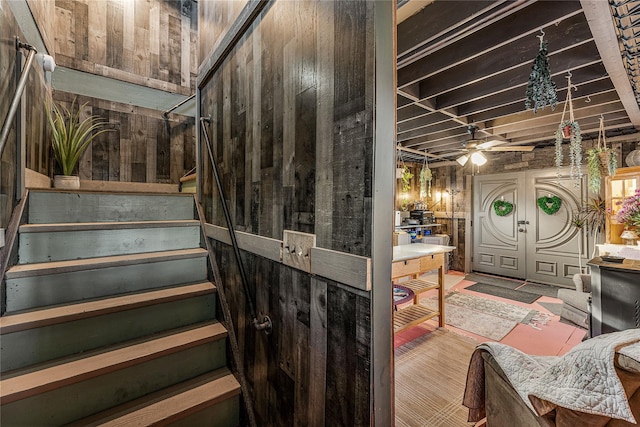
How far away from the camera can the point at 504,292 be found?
5043 mm

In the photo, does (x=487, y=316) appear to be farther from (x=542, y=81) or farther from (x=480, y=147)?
(x=542, y=81)

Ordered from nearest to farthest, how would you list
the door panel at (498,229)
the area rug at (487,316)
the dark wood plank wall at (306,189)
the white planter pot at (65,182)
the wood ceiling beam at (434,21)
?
the dark wood plank wall at (306,189), the wood ceiling beam at (434,21), the white planter pot at (65,182), the area rug at (487,316), the door panel at (498,229)

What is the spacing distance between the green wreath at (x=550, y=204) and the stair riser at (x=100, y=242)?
254 inches

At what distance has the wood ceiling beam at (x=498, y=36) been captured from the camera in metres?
1.86

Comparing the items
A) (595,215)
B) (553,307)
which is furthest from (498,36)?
(595,215)

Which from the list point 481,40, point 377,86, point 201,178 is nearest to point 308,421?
point 377,86

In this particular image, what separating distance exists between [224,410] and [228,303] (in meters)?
0.64

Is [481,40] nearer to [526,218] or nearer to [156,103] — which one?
[156,103]

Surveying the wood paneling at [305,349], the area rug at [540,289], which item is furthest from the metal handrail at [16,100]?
the area rug at [540,289]

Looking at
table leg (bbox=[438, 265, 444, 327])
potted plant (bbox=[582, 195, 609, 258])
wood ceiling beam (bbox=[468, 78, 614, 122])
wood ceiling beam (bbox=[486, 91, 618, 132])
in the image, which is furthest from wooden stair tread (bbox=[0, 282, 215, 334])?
potted plant (bbox=[582, 195, 609, 258])

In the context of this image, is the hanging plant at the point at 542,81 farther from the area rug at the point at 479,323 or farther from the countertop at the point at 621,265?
the area rug at the point at 479,323

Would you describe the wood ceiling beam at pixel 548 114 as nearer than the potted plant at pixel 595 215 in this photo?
Yes

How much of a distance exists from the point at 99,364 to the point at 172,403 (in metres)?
0.44

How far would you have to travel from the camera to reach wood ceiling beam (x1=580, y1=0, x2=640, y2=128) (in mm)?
1648
